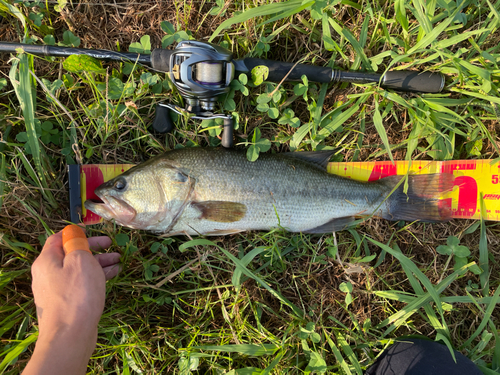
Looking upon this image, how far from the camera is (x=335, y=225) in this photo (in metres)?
2.90

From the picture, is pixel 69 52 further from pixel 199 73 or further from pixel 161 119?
pixel 199 73

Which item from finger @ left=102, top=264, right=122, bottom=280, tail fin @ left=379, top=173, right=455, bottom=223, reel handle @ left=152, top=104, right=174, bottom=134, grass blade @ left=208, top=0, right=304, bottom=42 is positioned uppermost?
grass blade @ left=208, top=0, right=304, bottom=42

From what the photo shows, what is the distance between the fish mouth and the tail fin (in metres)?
2.44

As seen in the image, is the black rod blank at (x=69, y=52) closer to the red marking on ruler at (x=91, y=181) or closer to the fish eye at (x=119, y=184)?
the red marking on ruler at (x=91, y=181)

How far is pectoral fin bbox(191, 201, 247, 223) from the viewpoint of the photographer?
2.65 metres

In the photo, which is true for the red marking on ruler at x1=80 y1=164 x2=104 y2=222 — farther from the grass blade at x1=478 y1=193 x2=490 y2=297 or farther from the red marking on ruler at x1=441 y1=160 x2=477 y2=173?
the grass blade at x1=478 y1=193 x2=490 y2=297

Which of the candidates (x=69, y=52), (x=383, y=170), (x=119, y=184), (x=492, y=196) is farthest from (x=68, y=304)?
(x=492, y=196)

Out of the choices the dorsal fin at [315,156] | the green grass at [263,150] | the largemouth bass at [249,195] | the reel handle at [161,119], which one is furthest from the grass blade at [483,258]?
the reel handle at [161,119]

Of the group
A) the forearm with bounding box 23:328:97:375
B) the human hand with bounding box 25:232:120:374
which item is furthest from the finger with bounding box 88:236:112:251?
the forearm with bounding box 23:328:97:375

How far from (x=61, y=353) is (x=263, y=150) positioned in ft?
7.31

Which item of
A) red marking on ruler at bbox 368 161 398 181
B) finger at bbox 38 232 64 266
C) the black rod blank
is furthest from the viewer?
red marking on ruler at bbox 368 161 398 181

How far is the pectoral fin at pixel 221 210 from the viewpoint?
2654 millimetres

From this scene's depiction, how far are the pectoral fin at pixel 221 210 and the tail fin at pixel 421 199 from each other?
148 centimetres

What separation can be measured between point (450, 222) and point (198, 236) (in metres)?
2.61
